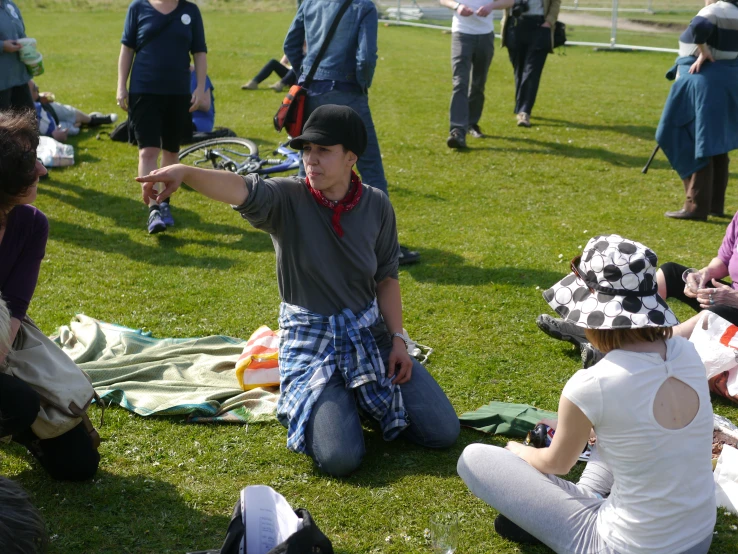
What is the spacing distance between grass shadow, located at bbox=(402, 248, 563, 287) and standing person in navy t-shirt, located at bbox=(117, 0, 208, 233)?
2263 mm

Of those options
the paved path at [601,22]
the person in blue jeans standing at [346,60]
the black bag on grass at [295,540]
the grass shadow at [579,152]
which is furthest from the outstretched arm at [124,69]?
the paved path at [601,22]

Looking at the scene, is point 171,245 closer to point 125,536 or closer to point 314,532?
point 125,536

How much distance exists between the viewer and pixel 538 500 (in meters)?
2.95

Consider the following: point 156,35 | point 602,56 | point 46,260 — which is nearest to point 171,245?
point 46,260

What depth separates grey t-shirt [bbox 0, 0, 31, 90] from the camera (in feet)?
21.6

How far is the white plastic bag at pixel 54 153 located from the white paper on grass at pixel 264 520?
6.87 m

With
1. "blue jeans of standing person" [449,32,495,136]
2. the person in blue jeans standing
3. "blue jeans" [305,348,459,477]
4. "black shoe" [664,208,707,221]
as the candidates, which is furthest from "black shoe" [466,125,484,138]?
"blue jeans" [305,348,459,477]

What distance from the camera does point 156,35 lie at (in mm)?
6652

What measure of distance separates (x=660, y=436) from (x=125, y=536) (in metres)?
2.02

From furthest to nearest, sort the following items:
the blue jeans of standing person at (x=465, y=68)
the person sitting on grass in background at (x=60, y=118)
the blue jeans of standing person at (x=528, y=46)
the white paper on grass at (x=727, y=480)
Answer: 1. the blue jeans of standing person at (x=528, y=46)
2. the blue jeans of standing person at (x=465, y=68)
3. the person sitting on grass in background at (x=60, y=118)
4. the white paper on grass at (x=727, y=480)

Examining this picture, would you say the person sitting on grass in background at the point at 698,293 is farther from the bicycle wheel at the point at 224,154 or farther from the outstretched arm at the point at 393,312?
the bicycle wheel at the point at 224,154

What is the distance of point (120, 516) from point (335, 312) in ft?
4.22

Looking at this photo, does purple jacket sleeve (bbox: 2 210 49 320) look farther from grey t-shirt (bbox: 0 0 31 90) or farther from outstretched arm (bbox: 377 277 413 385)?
grey t-shirt (bbox: 0 0 31 90)

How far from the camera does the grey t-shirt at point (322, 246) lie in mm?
3797
